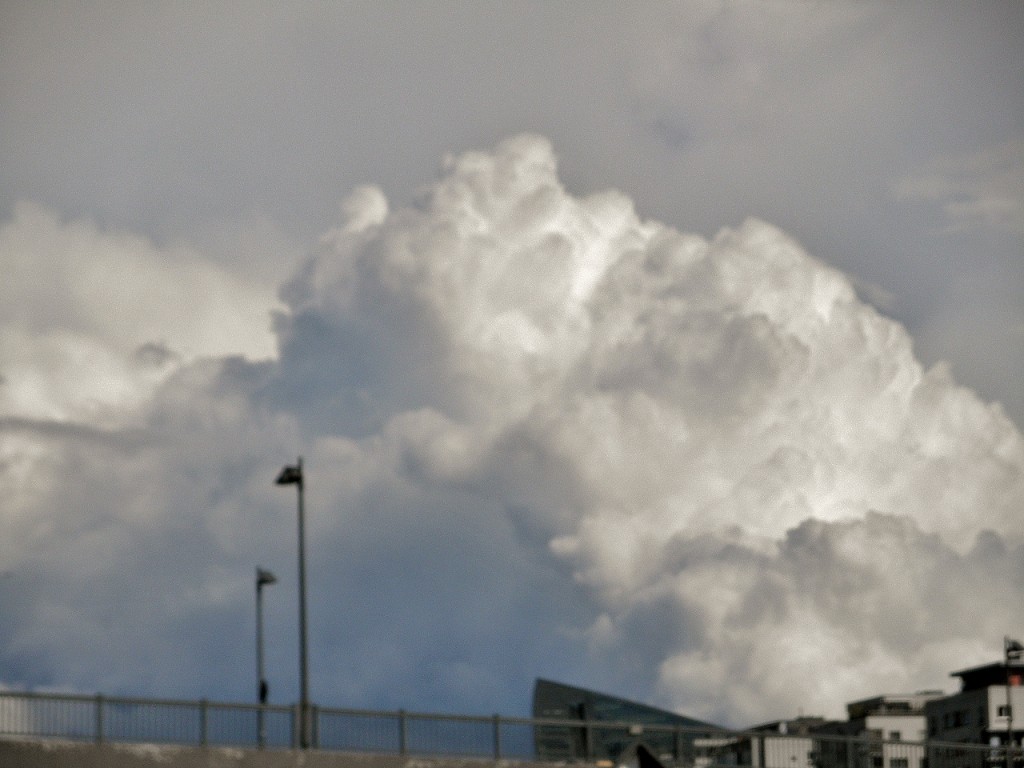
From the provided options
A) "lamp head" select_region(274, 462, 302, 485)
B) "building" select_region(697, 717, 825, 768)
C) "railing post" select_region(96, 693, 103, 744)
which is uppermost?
"lamp head" select_region(274, 462, 302, 485)

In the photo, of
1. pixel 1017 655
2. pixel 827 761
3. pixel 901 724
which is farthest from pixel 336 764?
pixel 901 724

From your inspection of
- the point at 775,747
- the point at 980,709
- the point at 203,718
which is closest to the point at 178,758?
the point at 203,718

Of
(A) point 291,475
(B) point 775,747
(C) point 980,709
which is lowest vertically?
(B) point 775,747

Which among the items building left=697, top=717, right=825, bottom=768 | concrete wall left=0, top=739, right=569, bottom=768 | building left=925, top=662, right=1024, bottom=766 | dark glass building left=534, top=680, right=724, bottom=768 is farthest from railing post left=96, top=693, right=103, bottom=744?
building left=925, top=662, right=1024, bottom=766

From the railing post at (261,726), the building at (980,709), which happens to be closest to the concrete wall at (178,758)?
the railing post at (261,726)

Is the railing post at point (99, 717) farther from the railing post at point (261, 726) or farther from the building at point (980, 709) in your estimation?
the building at point (980, 709)

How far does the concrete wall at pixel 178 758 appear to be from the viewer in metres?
33.2

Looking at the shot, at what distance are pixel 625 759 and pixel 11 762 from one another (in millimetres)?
13457

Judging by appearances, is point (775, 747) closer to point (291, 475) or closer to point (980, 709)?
point (980, 709)

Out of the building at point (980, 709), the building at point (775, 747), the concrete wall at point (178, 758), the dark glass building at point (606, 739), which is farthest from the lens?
the building at point (980, 709)

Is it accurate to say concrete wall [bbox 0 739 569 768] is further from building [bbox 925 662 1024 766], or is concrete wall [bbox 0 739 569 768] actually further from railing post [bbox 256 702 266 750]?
building [bbox 925 662 1024 766]

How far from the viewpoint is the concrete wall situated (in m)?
33.2

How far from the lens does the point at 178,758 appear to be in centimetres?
3556

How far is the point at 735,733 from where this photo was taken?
146ft
